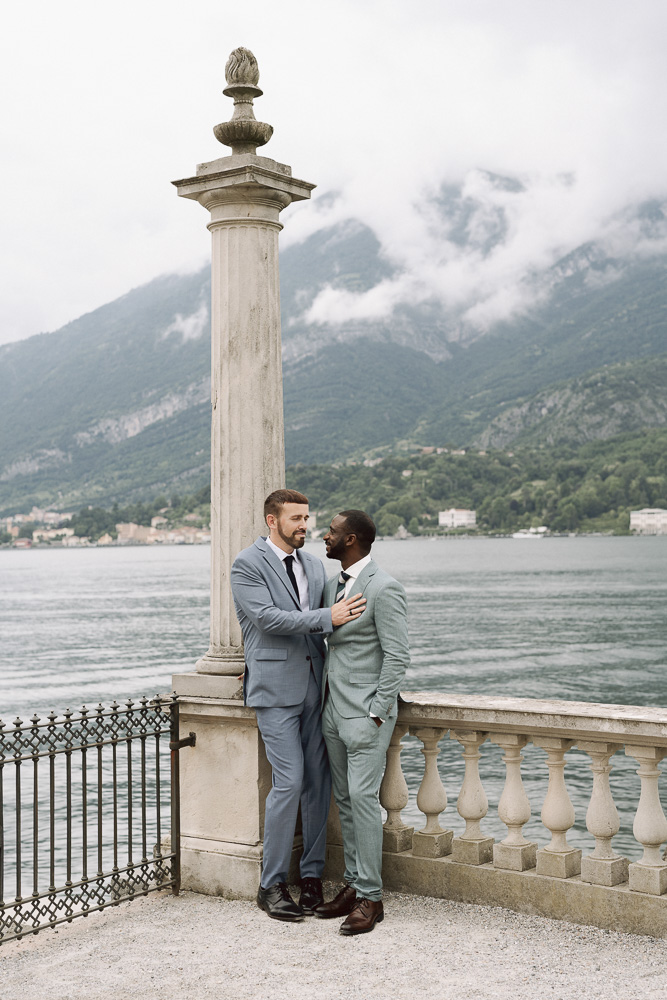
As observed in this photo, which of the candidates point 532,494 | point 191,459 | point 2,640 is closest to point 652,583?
point 2,640

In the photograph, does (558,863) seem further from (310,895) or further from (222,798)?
(222,798)

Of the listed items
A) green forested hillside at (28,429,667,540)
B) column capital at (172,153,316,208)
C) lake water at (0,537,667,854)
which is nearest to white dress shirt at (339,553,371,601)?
column capital at (172,153,316,208)

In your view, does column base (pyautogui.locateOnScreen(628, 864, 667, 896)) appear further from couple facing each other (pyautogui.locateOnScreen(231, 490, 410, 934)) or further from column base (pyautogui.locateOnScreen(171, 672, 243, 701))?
column base (pyautogui.locateOnScreen(171, 672, 243, 701))

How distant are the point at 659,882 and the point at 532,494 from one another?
155 m

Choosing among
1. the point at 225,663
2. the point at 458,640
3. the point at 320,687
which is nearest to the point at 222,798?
the point at 225,663

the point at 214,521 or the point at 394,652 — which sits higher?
the point at 214,521

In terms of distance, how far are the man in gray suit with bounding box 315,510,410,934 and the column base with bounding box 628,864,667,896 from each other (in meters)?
1.13

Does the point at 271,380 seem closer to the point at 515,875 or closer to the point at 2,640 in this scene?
the point at 515,875

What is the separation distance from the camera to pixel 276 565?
212 inches

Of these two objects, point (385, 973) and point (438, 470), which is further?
point (438, 470)

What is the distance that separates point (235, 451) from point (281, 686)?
52.5 inches

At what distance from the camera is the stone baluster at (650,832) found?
4.77 meters

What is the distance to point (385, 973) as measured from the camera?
4516 millimetres

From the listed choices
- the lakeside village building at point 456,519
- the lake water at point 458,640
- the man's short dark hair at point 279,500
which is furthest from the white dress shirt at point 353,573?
the lakeside village building at point 456,519
